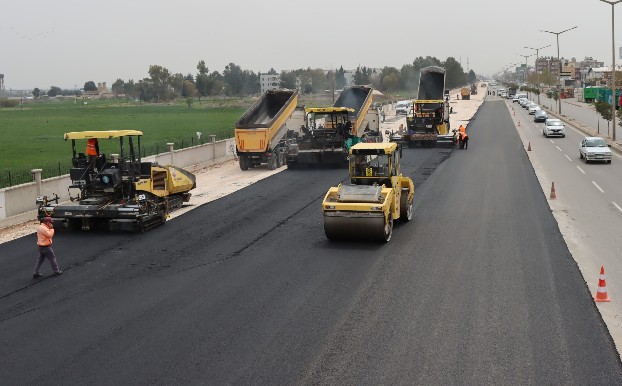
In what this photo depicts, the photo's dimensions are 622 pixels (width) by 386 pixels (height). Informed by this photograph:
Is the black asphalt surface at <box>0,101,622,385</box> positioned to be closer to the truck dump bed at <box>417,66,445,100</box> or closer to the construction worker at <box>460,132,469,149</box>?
the construction worker at <box>460,132,469,149</box>

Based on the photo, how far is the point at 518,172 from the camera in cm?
3145

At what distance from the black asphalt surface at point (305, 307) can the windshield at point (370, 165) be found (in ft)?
6.23

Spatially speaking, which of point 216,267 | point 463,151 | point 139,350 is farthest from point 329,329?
point 463,151

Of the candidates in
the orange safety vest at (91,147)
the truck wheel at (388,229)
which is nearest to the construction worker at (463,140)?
the truck wheel at (388,229)

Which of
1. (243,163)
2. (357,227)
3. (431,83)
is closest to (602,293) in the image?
(357,227)

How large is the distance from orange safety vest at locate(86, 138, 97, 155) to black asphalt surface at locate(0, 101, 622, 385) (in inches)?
97.2

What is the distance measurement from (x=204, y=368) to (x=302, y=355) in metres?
1.46

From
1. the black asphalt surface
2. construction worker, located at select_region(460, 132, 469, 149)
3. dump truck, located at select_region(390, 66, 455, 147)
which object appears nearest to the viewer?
the black asphalt surface

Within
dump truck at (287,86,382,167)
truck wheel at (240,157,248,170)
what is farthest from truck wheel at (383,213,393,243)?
truck wheel at (240,157,248,170)

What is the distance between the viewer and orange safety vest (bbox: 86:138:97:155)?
784 inches

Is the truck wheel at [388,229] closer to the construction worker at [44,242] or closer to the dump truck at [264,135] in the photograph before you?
the construction worker at [44,242]

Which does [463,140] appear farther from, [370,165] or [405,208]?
[370,165]

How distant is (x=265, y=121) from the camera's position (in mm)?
38469

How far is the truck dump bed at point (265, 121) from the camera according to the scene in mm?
34688
